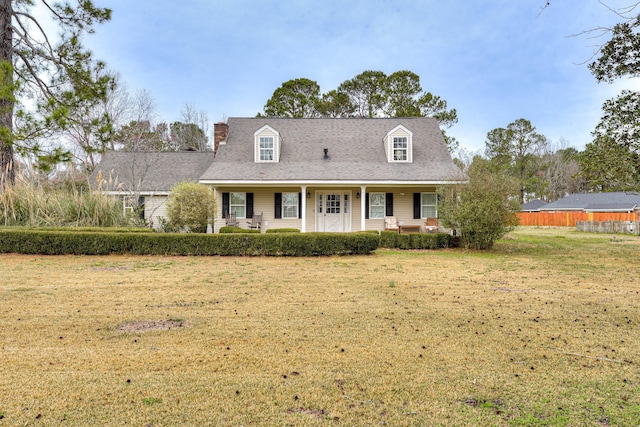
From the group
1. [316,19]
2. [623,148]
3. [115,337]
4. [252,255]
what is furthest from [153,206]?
[623,148]

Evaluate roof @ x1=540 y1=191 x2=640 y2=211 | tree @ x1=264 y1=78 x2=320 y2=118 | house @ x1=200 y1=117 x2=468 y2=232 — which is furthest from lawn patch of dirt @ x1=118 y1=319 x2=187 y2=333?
roof @ x1=540 y1=191 x2=640 y2=211

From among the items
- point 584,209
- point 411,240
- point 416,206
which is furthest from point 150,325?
point 584,209

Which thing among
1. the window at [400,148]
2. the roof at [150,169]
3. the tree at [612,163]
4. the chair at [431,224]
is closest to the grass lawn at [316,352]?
the tree at [612,163]

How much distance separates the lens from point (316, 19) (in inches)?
609

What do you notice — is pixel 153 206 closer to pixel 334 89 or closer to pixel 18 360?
pixel 18 360

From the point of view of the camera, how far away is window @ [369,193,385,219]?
670 inches

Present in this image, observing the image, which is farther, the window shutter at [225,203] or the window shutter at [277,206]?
the window shutter at [277,206]

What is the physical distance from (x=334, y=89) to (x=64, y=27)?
21.8m

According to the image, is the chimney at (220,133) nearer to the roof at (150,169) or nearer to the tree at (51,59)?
the roof at (150,169)

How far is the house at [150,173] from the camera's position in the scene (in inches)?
715

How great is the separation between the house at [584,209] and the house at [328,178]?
21312mm

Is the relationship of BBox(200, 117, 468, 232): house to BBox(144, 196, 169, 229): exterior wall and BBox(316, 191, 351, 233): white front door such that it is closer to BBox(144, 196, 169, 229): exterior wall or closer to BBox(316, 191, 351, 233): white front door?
BBox(316, 191, 351, 233): white front door

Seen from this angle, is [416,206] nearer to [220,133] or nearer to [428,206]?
[428,206]

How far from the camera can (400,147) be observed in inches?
680
